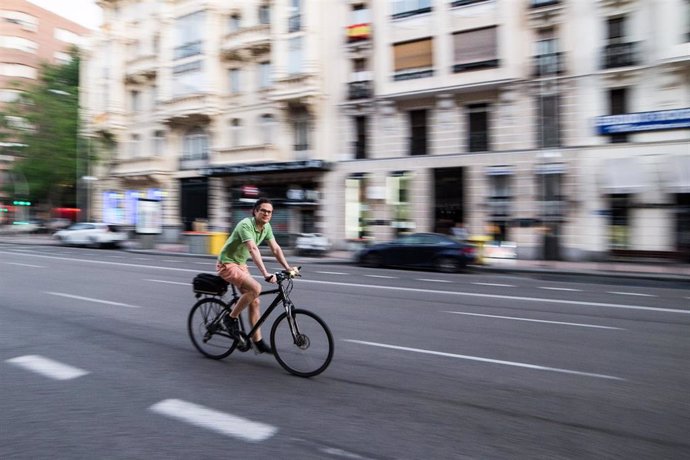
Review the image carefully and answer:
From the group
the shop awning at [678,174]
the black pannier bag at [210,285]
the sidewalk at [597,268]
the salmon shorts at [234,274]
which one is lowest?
the sidewalk at [597,268]

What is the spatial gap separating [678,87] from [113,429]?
20389mm

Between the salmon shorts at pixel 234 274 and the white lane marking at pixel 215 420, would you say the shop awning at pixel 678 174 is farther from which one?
the white lane marking at pixel 215 420

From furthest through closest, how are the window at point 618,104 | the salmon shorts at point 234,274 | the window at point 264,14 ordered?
the window at point 264,14
the window at point 618,104
the salmon shorts at point 234,274

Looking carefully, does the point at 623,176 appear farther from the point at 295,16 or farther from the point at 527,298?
the point at 295,16

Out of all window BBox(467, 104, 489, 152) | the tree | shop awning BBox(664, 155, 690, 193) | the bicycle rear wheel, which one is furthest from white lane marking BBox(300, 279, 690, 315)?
the tree

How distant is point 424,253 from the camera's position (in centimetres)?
1606

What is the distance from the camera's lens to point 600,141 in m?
18.5

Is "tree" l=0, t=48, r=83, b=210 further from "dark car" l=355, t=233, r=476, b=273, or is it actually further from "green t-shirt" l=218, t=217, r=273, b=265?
"green t-shirt" l=218, t=217, r=273, b=265

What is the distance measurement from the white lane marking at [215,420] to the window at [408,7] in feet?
72.1

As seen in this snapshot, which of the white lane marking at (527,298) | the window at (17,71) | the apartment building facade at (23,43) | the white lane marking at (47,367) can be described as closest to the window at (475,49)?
the white lane marking at (527,298)

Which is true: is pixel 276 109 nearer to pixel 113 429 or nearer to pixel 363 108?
pixel 363 108

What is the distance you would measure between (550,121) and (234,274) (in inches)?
697

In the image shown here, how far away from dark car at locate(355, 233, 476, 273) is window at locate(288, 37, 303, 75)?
1206 centimetres

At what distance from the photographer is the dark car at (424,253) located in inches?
617
